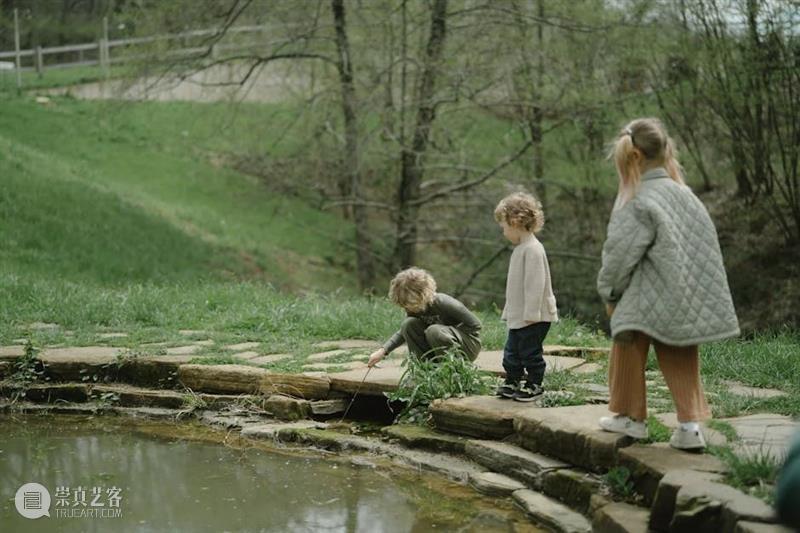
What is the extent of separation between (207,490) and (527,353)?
75.8 inches

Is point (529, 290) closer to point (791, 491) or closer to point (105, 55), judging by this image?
point (791, 491)

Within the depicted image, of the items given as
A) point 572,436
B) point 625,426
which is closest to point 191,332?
point 572,436

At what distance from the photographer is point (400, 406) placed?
6578mm

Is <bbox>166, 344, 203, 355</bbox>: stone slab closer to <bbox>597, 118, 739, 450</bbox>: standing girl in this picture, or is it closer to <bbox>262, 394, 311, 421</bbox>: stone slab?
<bbox>262, 394, 311, 421</bbox>: stone slab

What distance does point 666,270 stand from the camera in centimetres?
452

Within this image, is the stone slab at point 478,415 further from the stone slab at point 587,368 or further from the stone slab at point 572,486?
the stone slab at point 587,368

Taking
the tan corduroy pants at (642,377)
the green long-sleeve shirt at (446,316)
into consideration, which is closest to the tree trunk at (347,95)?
the green long-sleeve shirt at (446,316)

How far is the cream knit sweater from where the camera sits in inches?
223

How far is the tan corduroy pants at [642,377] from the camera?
461cm

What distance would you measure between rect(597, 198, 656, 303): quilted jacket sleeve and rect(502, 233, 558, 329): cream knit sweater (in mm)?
980

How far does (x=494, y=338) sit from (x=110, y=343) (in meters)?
3.02

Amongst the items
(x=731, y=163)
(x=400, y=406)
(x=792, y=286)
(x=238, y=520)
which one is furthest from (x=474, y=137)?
(x=238, y=520)

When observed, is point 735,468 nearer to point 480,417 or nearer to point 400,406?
point 480,417

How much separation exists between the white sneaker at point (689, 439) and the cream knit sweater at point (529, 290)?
125cm
